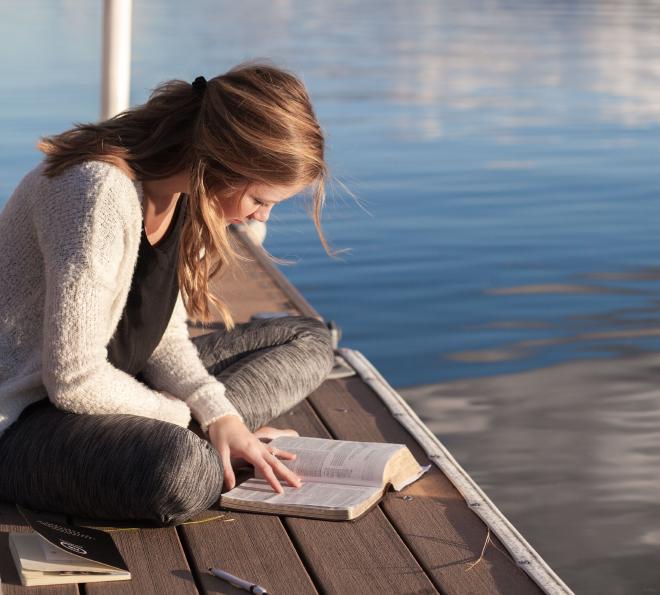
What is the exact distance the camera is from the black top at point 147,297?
2688 mm

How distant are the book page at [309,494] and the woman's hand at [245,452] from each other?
0.06ft

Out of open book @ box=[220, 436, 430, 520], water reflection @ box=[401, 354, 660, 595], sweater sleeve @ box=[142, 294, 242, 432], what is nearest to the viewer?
open book @ box=[220, 436, 430, 520]

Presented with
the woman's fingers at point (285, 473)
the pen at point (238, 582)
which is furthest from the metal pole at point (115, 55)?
the pen at point (238, 582)

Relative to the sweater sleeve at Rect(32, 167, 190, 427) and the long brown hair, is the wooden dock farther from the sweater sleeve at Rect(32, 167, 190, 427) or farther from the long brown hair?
the long brown hair

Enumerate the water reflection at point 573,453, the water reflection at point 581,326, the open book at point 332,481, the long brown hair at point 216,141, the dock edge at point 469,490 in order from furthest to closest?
the water reflection at point 581,326 → the water reflection at point 573,453 → the open book at point 332,481 → the long brown hair at point 216,141 → the dock edge at point 469,490

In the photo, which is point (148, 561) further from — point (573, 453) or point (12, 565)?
point (573, 453)

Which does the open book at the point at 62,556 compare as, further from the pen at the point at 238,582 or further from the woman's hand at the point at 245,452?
the woman's hand at the point at 245,452

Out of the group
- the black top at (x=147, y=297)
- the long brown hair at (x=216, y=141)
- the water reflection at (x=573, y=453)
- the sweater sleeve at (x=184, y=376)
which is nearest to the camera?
the long brown hair at (x=216, y=141)

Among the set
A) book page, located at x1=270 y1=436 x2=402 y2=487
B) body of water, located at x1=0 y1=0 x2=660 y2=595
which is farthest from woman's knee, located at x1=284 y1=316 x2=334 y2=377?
book page, located at x1=270 y1=436 x2=402 y2=487

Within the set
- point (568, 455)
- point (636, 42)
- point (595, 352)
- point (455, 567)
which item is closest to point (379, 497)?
point (455, 567)

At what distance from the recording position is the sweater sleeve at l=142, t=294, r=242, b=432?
9.18 ft

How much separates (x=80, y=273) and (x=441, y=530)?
36.1 inches

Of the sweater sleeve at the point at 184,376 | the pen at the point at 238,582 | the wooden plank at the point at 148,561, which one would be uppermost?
the sweater sleeve at the point at 184,376

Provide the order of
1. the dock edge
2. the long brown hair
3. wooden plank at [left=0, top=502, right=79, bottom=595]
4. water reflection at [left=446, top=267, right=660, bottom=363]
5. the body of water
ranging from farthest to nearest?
1. water reflection at [left=446, top=267, right=660, bottom=363]
2. the body of water
3. the long brown hair
4. the dock edge
5. wooden plank at [left=0, top=502, right=79, bottom=595]
